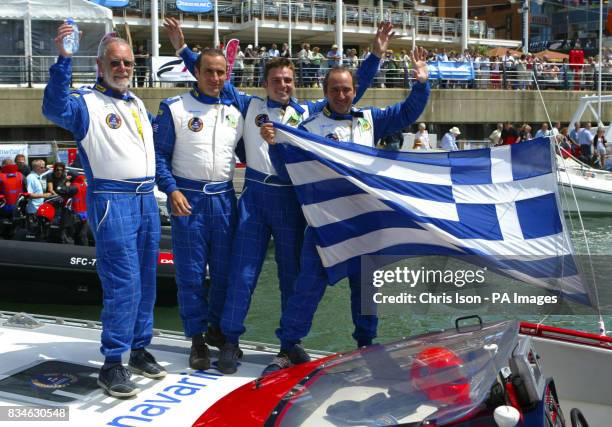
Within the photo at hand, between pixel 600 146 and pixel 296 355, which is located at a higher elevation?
pixel 600 146

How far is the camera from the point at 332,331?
30.5 feet

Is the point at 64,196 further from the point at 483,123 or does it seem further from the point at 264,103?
the point at 483,123

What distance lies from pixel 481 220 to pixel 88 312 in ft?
24.3

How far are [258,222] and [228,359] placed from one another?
885mm

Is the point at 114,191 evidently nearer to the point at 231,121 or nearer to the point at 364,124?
the point at 231,121

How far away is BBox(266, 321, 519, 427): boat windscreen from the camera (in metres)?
2.99

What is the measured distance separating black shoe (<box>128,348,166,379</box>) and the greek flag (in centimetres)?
121

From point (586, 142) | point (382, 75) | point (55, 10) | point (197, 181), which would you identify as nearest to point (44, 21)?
point (55, 10)

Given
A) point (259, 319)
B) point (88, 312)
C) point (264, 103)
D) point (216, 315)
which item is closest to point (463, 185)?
point (264, 103)

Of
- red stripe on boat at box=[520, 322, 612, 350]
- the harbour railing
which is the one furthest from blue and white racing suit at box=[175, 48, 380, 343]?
the harbour railing

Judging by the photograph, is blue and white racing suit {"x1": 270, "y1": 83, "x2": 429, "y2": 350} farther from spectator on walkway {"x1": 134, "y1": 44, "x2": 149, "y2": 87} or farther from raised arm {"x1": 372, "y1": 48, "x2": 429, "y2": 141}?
spectator on walkway {"x1": 134, "y1": 44, "x2": 149, "y2": 87}

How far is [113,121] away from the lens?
456cm

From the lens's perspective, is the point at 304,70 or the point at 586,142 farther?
the point at 304,70

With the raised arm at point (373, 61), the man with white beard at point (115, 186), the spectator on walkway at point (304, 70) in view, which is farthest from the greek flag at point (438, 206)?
the spectator on walkway at point (304, 70)
